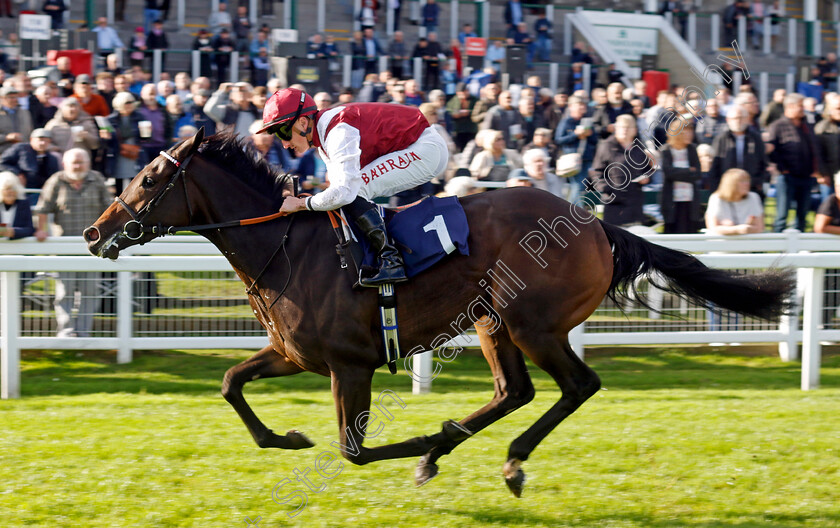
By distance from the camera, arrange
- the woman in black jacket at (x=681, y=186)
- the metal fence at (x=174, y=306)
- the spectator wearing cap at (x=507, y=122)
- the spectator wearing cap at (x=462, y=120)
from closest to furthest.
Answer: the metal fence at (x=174, y=306), the woman in black jacket at (x=681, y=186), the spectator wearing cap at (x=507, y=122), the spectator wearing cap at (x=462, y=120)

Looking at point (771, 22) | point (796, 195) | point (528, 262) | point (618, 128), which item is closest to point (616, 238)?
point (528, 262)

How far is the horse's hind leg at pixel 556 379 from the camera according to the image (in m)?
4.30

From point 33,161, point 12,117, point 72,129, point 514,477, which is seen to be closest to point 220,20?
point 12,117

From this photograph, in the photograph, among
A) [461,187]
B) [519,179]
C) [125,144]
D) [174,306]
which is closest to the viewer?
[174,306]

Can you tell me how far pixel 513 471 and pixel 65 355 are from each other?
3.92 metres

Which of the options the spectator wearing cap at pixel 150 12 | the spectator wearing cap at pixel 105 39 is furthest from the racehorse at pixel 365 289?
the spectator wearing cap at pixel 150 12

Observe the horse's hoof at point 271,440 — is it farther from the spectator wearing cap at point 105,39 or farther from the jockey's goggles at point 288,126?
the spectator wearing cap at point 105,39

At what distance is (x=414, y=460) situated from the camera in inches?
192

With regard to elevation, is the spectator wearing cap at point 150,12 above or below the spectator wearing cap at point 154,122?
above

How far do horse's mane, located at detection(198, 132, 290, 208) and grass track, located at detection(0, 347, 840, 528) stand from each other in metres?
1.29

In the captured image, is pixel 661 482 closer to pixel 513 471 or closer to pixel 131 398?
pixel 513 471

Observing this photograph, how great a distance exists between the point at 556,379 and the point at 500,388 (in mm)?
315

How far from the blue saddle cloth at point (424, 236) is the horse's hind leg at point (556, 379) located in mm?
506

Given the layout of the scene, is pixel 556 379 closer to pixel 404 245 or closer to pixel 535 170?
pixel 404 245
